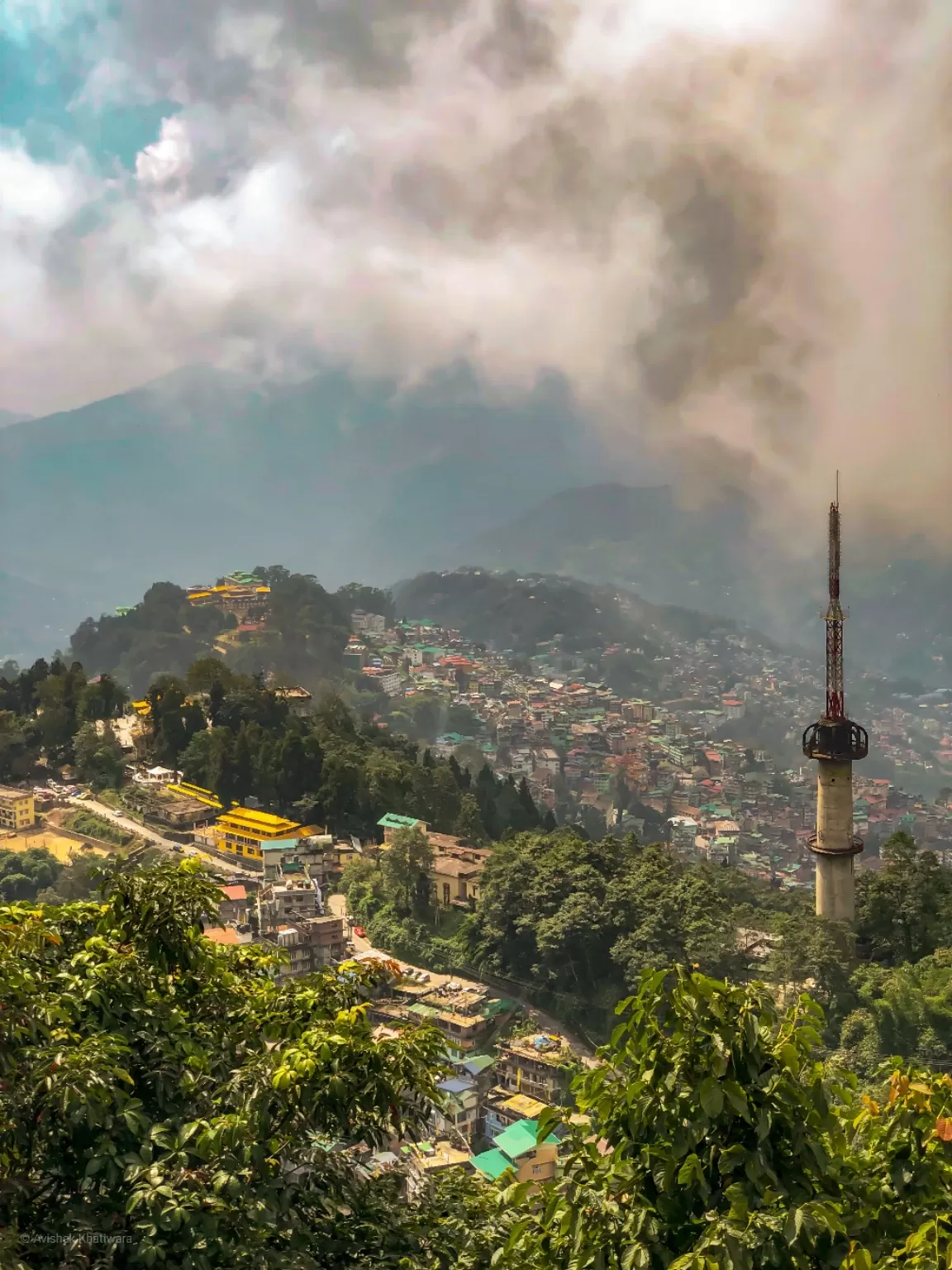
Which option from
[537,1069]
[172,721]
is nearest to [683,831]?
[172,721]

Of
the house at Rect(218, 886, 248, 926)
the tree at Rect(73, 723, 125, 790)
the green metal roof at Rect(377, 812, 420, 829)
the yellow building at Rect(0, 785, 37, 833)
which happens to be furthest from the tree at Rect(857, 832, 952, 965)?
the yellow building at Rect(0, 785, 37, 833)

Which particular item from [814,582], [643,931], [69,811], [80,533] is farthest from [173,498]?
[643,931]

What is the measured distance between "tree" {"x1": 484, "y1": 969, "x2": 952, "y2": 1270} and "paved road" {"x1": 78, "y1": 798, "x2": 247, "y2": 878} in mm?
15614

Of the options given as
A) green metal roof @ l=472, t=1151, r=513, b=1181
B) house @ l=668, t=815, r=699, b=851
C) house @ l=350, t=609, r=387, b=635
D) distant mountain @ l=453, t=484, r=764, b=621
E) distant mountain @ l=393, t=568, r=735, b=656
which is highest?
distant mountain @ l=453, t=484, r=764, b=621

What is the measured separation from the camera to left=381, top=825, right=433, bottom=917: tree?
54.4 feet

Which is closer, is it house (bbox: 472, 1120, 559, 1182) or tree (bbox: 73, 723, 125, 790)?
house (bbox: 472, 1120, 559, 1182)

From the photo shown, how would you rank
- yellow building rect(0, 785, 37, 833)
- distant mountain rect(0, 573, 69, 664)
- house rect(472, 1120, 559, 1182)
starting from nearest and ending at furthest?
house rect(472, 1120, 559, 1182) → yellow building rect(0, 785, 37, 833) → distant mountain rect(0, 573, 69, 664)

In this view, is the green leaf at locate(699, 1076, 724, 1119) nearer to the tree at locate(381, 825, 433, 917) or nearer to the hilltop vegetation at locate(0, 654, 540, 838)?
the tree at locate(381, 825, 433, 917)

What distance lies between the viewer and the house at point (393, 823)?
18.5m

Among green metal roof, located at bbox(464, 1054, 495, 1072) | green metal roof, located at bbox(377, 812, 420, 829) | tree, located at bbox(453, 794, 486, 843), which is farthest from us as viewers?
tree, located at bbox(453, 794, 486, 843)

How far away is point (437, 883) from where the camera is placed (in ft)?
55.3

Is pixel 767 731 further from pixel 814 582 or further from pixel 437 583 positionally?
pixel 814 582

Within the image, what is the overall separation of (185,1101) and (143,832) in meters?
16.9

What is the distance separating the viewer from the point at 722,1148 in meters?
2.30
